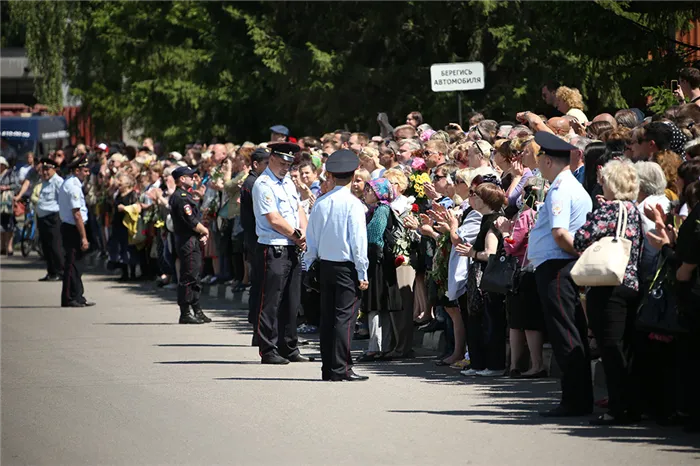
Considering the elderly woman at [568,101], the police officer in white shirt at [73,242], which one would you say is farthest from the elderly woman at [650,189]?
the police officer in white shirt at [73,242]

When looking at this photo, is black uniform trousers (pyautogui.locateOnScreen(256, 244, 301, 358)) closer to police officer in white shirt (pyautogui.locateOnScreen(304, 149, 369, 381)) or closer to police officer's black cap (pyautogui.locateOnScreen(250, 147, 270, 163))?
police officer in white shirt (pyautogui.locateOnScreen(304, 149, 369, 381))

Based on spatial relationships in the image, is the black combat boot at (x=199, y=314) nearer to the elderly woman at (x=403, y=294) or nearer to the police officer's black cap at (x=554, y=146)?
the elderly woman at (x=403, y=294)

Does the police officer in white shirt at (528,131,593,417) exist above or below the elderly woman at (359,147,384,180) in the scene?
below

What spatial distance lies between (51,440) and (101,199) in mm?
19089

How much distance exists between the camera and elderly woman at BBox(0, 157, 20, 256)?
3225 cm

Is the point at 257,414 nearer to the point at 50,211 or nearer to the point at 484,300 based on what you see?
the point at 484,300

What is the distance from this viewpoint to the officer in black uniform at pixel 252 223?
46.2 ft

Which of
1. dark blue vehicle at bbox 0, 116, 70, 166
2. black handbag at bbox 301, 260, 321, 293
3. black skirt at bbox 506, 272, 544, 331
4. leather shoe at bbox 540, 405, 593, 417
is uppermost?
dark blue vehicle at bbox 0, 116, 70, 166

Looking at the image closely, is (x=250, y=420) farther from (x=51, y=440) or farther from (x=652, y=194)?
(x=652, y=194)

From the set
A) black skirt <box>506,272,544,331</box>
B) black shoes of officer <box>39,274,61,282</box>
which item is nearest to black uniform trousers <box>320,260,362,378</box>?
black skirt <box>506,272,544,331</box>

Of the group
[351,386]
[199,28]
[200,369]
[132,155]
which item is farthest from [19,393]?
[199,28]

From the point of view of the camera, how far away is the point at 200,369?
44.0ft

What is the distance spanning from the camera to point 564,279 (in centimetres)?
1017

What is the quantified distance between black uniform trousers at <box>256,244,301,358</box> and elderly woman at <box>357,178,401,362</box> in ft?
2.42
